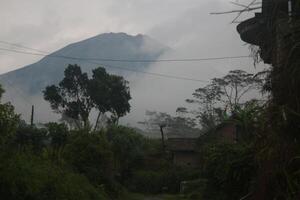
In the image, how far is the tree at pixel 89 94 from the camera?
2079 inches

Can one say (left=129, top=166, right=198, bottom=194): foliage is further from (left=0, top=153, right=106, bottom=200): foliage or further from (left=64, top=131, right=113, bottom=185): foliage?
(left=0, top=153, right=106, bottom=200): foliage

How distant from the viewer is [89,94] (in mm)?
53969

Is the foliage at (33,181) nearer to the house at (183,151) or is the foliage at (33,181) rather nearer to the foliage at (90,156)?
the foliage at (90,156)

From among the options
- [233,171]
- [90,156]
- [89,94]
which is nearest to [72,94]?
[89,94]

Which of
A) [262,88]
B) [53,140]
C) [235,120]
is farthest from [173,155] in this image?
[262,88]

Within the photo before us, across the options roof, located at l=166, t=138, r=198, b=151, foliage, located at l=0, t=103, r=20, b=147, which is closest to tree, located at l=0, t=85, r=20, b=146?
foliage, located at l=0, t=103, r=20, b=147

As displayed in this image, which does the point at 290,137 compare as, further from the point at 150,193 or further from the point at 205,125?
the point at 205,125

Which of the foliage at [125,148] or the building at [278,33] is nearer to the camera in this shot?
the building at [278,33]

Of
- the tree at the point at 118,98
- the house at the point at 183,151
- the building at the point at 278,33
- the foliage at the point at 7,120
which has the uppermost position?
the tree at the point at 118,98

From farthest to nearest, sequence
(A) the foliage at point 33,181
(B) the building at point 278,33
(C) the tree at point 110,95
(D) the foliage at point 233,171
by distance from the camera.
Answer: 1. (C) the tree at point 110,95
2. (A) the foliage at point 33,181
3. (D) the foliage at point 233,171
4. (B) the building at point 278,33

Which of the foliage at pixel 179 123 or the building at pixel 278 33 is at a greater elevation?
the foliage at pixel 179 123

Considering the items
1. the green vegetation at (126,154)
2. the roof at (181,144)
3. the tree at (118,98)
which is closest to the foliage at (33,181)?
the green vegetation at (126,154)

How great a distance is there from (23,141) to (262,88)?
28769mm

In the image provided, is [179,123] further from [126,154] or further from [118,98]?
[126,154]
